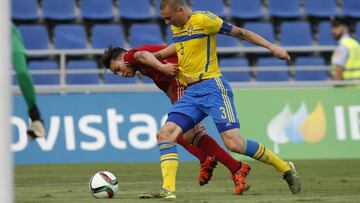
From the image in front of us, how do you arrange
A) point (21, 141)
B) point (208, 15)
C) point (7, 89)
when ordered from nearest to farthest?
1. point (7, 89)
2. point (208, 15)
3. point (21, 141)

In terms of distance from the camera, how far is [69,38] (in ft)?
68.3

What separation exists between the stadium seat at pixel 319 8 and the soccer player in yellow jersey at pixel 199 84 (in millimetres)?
12851

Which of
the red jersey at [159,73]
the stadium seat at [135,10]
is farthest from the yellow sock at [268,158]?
the stadium seat at [135,10]

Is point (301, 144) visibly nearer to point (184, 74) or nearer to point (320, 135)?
point (320, 135)

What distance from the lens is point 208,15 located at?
9.93 metres

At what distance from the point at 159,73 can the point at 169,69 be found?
890 millimetres

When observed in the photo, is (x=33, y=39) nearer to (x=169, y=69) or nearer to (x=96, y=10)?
(x=96, y=10)

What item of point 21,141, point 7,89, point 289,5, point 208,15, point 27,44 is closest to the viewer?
point 7,89

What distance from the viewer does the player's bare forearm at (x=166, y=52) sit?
33.5ft

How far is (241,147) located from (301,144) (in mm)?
7593

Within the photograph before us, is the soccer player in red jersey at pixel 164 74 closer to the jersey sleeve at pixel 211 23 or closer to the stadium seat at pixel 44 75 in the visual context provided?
the jersey sleeve at pixel 211 23

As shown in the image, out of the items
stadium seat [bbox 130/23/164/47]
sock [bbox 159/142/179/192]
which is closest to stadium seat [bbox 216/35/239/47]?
stadium seat [bbox 130/23/164/47]

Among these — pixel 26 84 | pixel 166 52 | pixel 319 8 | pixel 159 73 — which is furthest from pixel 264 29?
pixel 26 84

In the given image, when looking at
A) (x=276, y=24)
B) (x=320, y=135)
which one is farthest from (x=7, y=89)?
(x=276, y=24)
